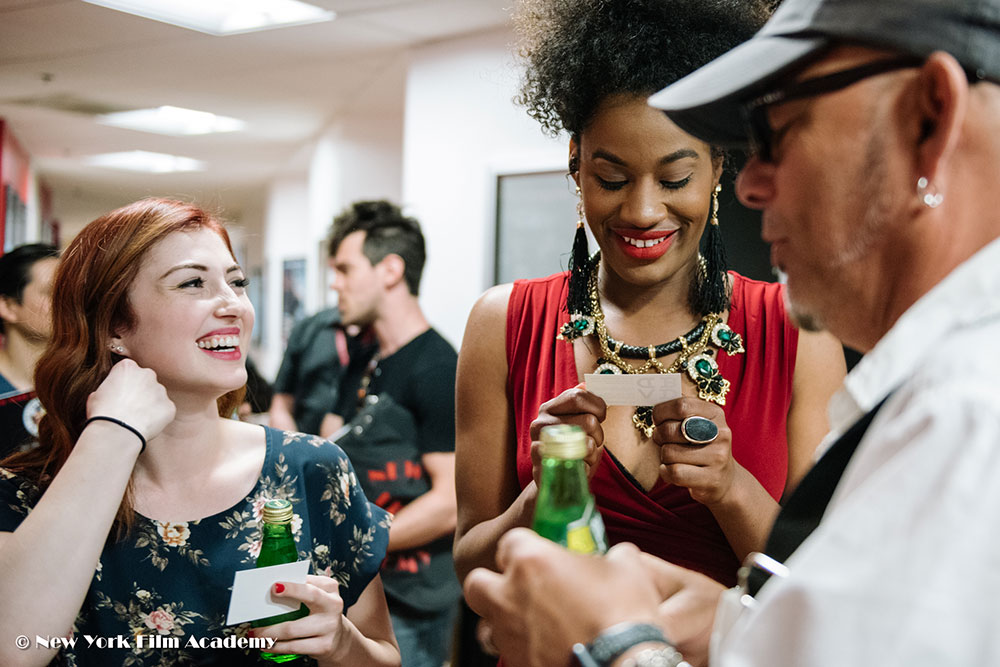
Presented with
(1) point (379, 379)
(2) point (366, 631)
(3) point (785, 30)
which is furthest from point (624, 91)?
(1) point (379, 379)

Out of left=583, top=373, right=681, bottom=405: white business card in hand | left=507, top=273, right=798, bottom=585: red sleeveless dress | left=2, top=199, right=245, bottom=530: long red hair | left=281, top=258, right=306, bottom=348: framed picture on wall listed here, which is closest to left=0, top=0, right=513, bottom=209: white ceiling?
left=2, top=199, right=245, bottom=530: long red hair

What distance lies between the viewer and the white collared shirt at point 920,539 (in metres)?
0.55

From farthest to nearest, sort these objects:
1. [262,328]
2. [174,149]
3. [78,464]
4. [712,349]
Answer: [262,328]
[174,149]
[712,349]
[78,464]

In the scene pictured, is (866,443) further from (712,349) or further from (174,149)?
(174,149)

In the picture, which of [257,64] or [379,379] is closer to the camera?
[257,64]

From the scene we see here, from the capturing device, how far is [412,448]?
2.66 metres

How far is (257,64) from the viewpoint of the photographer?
2.05m

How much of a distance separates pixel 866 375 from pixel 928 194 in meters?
0.17

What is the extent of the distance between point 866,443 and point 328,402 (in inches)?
118

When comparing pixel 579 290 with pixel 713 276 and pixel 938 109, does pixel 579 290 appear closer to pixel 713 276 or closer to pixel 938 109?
pixel 713 276

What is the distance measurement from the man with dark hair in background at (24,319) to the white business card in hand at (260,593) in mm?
822

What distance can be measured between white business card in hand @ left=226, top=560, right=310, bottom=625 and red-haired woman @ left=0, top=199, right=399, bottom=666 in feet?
0.28

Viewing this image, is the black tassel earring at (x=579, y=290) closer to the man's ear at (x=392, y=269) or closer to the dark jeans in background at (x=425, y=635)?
the dark jeans in background at (x=425, y=635)

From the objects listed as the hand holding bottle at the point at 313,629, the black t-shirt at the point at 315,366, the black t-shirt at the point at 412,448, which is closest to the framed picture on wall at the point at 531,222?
the black t-shirt at the point at 412,448
